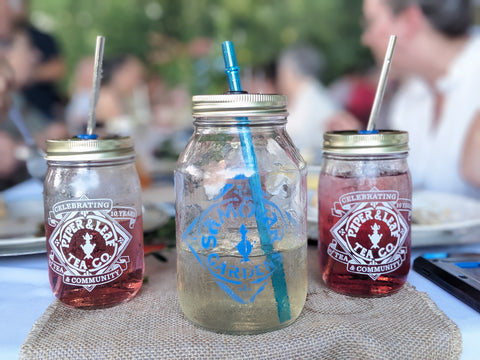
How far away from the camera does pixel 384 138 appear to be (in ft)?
1.71

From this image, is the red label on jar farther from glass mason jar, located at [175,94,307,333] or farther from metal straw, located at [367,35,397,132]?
metal straw, located at [367,35,397,132]

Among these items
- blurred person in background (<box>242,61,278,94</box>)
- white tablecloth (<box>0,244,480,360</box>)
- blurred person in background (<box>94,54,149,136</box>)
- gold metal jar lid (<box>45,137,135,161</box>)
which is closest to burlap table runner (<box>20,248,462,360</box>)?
white tablecloth (<box>0,244,480,360</box>)

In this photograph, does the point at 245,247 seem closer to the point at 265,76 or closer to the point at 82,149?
the point at 82,149

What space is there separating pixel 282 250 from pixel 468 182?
153cm

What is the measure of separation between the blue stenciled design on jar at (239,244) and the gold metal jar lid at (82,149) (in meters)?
0.14

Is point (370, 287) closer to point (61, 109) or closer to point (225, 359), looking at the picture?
point (225, 359)

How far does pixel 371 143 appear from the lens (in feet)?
1.72

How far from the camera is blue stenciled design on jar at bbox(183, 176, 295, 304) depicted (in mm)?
459

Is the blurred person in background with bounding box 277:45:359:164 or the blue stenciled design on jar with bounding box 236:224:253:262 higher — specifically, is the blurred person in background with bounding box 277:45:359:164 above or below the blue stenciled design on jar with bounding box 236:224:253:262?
above

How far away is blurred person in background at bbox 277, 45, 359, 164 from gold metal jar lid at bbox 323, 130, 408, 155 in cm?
215

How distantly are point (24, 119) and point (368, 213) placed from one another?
2.27 m

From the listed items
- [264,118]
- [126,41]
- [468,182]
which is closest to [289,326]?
[264,118]

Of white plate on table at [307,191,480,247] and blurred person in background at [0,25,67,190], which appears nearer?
white plate on table at [307,191,480,247]

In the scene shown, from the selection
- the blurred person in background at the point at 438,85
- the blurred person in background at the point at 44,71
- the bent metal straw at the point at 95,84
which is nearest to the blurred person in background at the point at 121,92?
the blurred person in background at the point at 44,71
